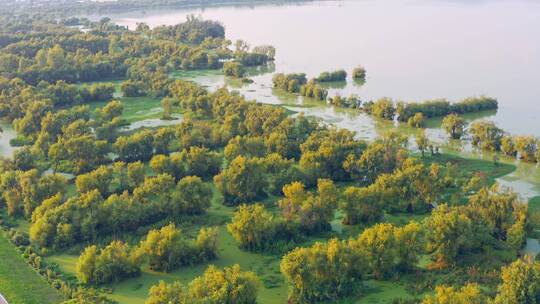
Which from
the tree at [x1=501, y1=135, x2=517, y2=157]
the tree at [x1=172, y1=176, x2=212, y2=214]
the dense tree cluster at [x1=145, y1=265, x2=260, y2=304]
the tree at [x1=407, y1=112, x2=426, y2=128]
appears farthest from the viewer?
the tree at [x1=407, y1=112, x2=426, y2=128]

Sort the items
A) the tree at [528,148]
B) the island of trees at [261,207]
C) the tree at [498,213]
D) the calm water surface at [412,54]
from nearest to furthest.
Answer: the island of trees at [261,207] → the tree at [498,213] → the tree at [528,148] → the calm water surface at [412,54]

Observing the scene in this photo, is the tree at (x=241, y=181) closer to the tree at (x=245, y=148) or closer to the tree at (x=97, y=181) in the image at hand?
the tree at (x=245, y=148)

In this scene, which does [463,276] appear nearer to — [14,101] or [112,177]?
[112,177]

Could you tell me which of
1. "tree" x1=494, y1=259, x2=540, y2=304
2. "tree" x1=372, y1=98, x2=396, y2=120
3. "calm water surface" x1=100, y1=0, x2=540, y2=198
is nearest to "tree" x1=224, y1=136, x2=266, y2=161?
"calm water surface" x1=100, y1=0, x2=540, y2=198

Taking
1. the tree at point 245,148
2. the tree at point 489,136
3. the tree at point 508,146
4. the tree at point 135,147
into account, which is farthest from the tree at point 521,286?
the tree at point 135,147

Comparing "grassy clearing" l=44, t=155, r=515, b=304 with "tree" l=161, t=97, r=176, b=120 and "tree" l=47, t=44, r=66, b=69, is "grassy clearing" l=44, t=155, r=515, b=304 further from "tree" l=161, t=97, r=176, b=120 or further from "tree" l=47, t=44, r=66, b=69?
"tree" l=47, t=44, r=66, b=69

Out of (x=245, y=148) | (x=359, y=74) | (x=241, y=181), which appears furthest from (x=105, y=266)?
(x=359, y=74)
